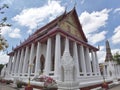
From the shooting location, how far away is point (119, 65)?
96.5ft

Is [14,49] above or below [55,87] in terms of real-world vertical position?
above

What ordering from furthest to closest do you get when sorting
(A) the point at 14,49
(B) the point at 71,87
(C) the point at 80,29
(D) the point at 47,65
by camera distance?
(A) the point at 14,49 → (C) the point at 80,29 → (D) the point at 47,65 → (B) the point at 71,87

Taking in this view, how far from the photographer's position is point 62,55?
666 inches

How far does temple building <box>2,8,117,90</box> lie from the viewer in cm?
864

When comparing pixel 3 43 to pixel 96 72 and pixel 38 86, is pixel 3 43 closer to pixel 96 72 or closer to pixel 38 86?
pixel 38 86

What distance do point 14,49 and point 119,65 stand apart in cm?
2203

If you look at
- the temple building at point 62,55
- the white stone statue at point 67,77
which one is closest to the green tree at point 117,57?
the temple building at point 62,55

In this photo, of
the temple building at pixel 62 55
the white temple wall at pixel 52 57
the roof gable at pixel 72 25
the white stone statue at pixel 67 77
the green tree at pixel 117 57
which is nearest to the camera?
the white stone statue at pixel 67 77

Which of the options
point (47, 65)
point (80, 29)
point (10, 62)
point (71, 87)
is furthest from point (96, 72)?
point (10, 62)

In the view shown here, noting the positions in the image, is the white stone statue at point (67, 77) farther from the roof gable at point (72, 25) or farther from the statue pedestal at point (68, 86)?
the roof gable at point (72, 25)

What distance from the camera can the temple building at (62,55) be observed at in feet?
28.3

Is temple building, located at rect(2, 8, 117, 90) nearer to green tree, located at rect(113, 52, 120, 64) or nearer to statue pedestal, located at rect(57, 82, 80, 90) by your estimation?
statue pedestal, located at rect(57, 82, 80, 90)

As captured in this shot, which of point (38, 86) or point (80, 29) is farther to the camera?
point (80, 29)

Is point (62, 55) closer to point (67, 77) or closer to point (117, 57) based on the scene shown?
point (67, 77)
